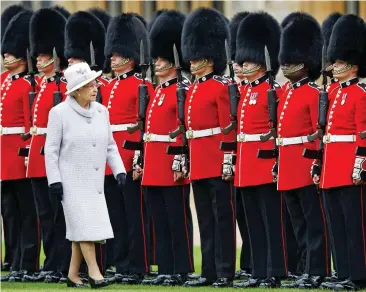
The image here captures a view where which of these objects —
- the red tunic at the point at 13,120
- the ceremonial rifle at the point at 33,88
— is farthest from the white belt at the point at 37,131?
the red tunic at the point at 13,120

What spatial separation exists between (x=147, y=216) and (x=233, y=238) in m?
1.07

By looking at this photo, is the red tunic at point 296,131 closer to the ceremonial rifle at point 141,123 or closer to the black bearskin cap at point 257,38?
the black bearskin cap at point 257,38

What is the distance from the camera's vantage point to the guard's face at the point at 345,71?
1238 centimetres

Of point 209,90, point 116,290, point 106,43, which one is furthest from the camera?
point 106,43

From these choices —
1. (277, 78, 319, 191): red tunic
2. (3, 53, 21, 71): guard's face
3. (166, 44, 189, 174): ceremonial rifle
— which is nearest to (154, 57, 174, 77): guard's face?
(166, 44, 189, 174): ceremonial rifle

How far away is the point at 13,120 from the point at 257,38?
91.4 inches

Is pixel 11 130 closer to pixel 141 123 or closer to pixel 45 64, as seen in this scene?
pixel 45 64

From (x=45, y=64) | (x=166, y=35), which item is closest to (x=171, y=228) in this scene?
(x=166, y=35)

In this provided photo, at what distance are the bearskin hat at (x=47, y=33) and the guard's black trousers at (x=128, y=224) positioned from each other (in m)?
1.43

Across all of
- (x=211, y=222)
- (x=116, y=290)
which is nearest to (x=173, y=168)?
(x=211, y=222)

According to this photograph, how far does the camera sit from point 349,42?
1254 centimetres

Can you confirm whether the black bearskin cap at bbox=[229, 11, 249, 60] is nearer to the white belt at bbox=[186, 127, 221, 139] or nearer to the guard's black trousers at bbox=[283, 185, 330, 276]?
the white belt at bbox=[186, 127, 221, 139]

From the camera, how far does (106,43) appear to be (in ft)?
46.7

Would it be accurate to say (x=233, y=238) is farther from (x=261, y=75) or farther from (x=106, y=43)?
(x=106, y=43)
